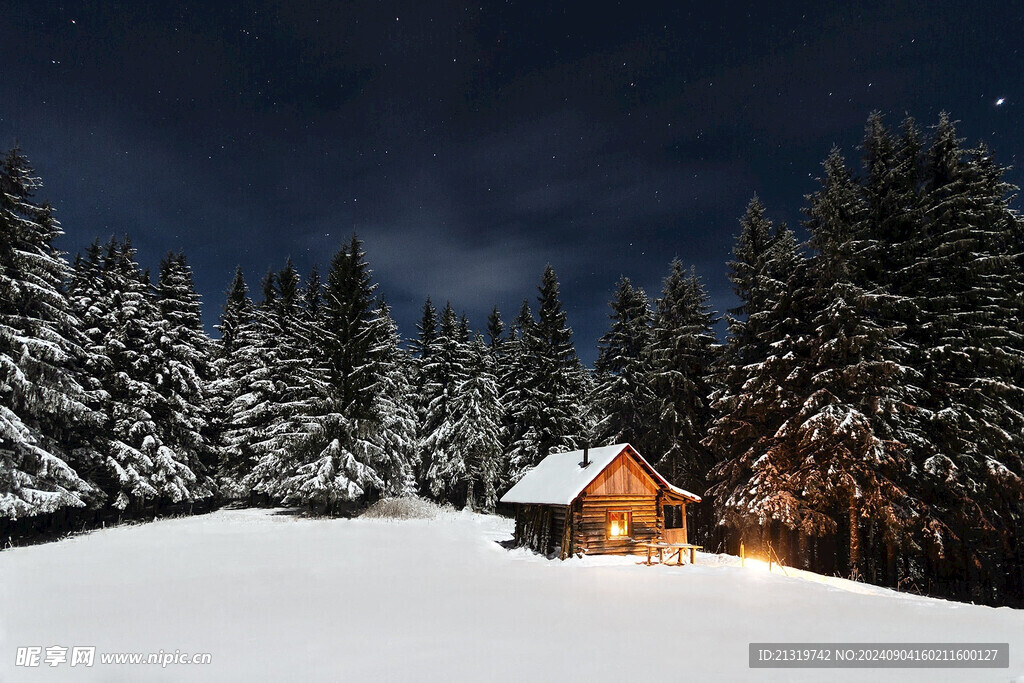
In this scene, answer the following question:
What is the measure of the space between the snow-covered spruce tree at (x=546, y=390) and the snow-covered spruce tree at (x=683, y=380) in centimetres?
786

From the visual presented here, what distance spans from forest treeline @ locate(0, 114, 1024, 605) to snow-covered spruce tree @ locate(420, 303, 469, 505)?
0.41 meters

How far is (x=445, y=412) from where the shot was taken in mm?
43625

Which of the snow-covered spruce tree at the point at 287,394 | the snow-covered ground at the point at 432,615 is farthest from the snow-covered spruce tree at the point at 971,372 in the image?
the snow-covered spruce tree at the point at 287,394

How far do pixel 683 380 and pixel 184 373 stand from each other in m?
31.2

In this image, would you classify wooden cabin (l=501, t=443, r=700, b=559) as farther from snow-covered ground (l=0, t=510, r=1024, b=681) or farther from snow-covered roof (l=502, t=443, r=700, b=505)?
snow-covered ground (l=0, t=510, r=1024, b=681)

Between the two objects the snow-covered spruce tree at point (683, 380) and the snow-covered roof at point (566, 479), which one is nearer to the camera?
the snow-covered roof at point (566, 479)

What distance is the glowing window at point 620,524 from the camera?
2414 centimetres

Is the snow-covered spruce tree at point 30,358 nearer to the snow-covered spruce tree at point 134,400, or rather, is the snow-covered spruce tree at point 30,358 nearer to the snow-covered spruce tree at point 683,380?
the snow-covered spruce tree at point 134,400

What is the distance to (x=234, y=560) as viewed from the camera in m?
19.7

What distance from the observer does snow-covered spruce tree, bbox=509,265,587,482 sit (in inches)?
1489

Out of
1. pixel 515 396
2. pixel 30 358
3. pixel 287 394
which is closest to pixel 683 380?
pixel 515 396

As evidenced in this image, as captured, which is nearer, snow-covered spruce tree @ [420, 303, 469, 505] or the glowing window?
the glowing window

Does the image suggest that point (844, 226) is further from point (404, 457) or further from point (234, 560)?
point (404, 457)

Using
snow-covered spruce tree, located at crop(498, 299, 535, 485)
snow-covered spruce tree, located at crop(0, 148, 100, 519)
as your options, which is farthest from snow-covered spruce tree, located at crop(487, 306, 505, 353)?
snow-covered spruce tree, located at crop(0, 148, 100, 519)
